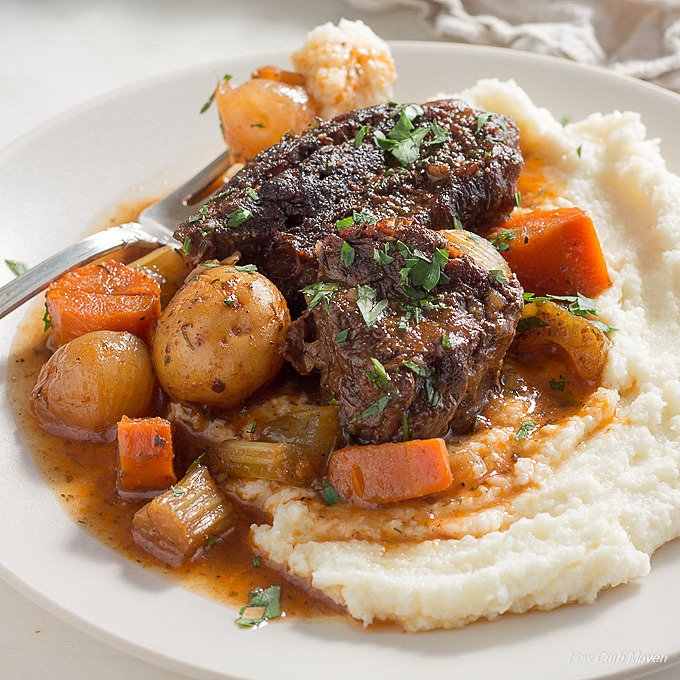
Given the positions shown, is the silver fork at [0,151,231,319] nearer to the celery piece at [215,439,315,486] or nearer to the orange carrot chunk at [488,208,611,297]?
the celery piece at [215,439,315,486]

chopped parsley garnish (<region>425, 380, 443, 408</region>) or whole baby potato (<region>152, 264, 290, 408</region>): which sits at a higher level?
whole baby potato (<region>152, 264, 290, 408</region>)

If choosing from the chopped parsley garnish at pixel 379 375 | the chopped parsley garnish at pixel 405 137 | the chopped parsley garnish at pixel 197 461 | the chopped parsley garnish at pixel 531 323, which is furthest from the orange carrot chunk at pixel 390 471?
the chopped parsley garnish at pixel 405 137

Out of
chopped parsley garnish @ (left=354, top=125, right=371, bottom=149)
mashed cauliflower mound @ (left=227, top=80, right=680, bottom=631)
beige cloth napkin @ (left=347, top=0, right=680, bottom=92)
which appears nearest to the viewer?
mashed cauliflower mound @ (left=227, top=80, right=680, bottom=631)

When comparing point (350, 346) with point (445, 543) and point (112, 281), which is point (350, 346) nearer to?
point (445, 543)

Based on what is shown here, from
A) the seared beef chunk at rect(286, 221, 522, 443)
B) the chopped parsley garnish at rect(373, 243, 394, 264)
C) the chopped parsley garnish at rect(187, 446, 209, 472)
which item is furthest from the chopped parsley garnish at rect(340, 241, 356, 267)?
the chopped parsley garnish at rect(187, 446, 209, 472)

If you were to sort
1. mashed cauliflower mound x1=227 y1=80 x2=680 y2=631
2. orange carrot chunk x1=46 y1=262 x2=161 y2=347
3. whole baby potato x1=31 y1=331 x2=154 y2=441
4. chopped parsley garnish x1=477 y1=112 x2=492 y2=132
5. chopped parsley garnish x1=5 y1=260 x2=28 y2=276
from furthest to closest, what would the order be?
chopped parsley garnish x1=5 y1=260 x2=28 y2=276, chopped parsley garnish x1=477 y1=112 x2=492 y2=132, orange carrot chunk x1=46 y1=262 x2=161 y2=347, whole baby potato x1=31 y1=331 x2=154 y2=441, mashed cauliflower mound x1=227 y1=80 x2=680 y2=631

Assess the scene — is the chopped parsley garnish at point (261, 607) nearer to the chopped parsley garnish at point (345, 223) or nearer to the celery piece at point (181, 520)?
the celery piece at point (181, 520)

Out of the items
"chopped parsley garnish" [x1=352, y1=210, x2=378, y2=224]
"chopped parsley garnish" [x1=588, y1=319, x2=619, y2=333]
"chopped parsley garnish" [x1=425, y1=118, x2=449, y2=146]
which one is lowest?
"chopped parsley garnish" [x1=588, y1=319, x2=619, y2=333]

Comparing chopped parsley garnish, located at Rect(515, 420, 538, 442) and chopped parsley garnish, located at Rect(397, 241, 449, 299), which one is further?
chopped parsley garnish, located at Rect(515, 420, 538, 442)
